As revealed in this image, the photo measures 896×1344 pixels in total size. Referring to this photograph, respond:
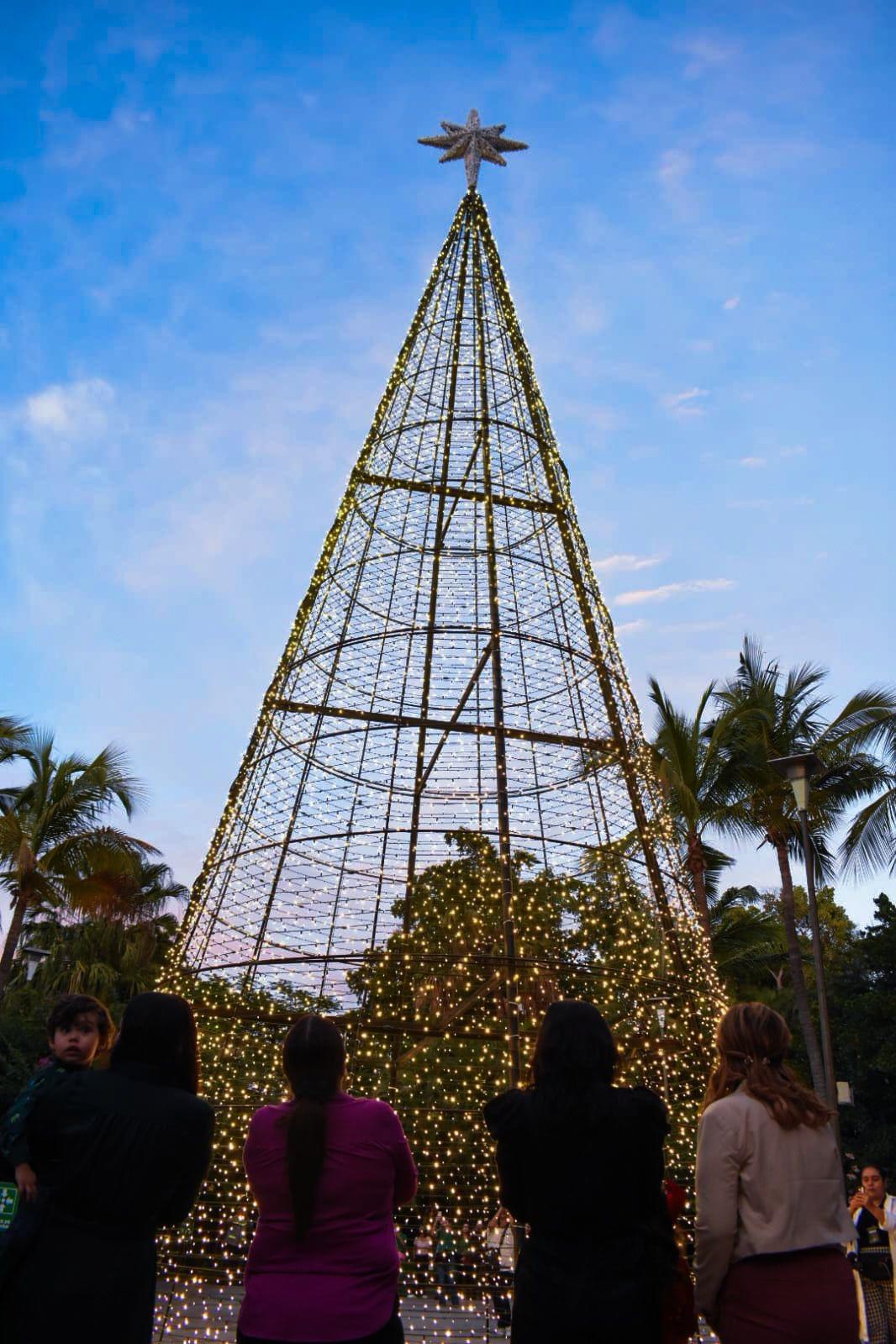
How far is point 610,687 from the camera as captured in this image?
665 centimetres

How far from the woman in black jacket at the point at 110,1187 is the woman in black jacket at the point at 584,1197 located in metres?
0.68

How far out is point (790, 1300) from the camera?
202cm

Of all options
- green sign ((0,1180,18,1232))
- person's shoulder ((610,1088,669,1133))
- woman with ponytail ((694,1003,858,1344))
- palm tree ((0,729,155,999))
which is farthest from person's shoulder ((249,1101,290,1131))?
palm tree ((0,729,155,999))

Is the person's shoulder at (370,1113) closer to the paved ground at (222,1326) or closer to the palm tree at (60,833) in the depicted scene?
the paved ground at (222,1326)

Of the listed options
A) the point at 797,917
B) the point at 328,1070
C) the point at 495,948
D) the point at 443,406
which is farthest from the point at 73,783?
the point at 797,917

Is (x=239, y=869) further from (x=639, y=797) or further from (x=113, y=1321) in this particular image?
(x=113, y=1321)

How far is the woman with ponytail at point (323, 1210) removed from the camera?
205 cm

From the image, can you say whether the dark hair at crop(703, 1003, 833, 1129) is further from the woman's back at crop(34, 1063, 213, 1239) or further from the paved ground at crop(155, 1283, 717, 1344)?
the paved ground at crop(155, 1283, 717, 1344)

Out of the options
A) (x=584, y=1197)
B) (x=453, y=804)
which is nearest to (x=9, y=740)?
(x=453, y=804)

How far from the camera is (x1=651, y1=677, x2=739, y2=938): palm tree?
45.4 feet

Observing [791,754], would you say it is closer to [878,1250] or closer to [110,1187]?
[878,1250]

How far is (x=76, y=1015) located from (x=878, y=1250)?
5.09 metres

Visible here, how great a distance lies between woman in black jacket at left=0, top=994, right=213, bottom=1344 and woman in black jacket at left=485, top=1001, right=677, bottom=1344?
0.68 m

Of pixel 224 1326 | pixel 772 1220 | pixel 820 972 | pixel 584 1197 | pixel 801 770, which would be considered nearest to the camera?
pixel 584 1197
